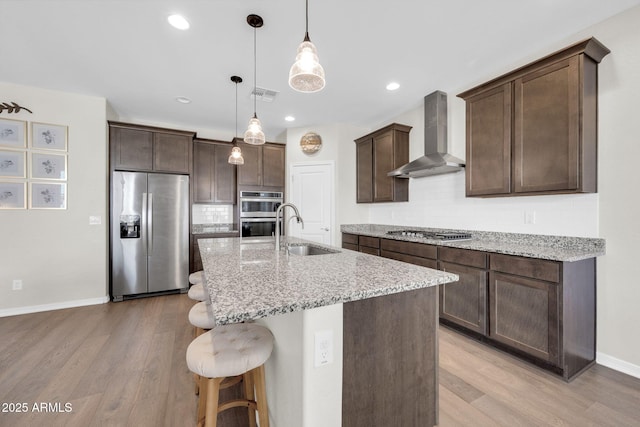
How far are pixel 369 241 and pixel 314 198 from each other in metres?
1.31

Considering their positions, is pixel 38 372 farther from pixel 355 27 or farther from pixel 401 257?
pixel 355 27

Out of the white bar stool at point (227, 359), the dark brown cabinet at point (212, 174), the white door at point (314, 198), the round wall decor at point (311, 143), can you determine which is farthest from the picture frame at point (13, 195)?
the round wall decor at point (311, 143)

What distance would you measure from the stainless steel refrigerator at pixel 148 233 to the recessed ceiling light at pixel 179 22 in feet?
7.59

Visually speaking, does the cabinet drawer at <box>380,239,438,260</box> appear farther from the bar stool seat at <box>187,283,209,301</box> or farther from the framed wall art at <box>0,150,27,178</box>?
the framed wall art at <box>0,150,27,178</box>

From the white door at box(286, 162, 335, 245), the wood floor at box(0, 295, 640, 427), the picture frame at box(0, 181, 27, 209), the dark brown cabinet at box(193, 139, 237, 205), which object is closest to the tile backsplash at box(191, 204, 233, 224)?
the dark brown cabinet at box(193, 139, 237, 205)

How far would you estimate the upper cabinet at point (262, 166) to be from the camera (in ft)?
15.0

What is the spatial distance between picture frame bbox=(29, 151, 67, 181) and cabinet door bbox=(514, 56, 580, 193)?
199 inches

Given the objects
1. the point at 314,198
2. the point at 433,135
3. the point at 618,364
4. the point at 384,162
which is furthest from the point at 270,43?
the point at 618,364

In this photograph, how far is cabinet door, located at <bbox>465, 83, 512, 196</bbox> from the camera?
95.3 inches

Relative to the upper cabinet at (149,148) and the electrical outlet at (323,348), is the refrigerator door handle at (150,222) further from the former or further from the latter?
the electrical outlet at (323,348)

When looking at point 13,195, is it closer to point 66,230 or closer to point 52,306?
point 66,230

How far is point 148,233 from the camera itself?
149 inches

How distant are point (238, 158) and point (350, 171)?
216 centimetres

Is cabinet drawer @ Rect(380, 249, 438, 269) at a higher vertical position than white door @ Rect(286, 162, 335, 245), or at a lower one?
lower
